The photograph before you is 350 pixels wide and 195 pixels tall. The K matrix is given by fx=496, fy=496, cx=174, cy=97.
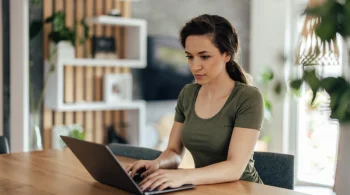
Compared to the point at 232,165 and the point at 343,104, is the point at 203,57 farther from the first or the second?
the point at 343,104

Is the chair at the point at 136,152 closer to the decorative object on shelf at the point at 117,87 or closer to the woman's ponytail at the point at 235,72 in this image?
the woman's ponytail at the point at 235,72

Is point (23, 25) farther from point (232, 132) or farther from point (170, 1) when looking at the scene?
point (232, 132)

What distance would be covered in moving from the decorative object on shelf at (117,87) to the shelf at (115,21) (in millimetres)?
533

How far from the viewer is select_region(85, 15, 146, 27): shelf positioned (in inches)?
187

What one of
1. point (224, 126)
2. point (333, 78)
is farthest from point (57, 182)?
point (333, 78)

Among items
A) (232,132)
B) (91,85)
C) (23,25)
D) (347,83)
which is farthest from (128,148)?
(91,85)

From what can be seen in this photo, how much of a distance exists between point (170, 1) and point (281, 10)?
4.15 ft

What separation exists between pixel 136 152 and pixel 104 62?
104 inches

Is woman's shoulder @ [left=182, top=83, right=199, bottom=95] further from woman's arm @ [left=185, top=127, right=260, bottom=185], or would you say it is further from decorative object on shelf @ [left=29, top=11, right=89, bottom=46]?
decorative object on shelf @ [left=29, top=11, right=89, bottom=46]

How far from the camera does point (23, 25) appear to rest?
4227 millimetres

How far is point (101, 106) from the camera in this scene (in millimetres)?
4844

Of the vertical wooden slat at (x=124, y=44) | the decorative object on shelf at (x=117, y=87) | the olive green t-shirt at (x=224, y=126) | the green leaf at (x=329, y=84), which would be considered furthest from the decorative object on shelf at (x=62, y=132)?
the green leaf at (x=329, y=84)

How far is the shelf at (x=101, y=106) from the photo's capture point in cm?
464

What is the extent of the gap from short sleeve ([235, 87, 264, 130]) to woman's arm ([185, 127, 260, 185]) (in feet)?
0.09
